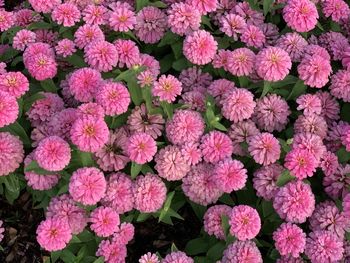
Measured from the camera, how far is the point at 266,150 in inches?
108

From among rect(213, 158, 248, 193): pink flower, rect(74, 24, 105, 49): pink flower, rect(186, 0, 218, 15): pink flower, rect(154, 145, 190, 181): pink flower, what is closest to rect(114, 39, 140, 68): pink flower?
rect(74, 24, 105, 49): pink flower

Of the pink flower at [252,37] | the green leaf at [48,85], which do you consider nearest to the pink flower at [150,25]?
the pink flower at [252,37]

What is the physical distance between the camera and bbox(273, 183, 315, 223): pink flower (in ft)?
8.56

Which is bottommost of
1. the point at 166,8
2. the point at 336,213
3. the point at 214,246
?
the point at 214,246

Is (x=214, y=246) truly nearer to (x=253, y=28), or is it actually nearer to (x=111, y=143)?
(x=111, y=143)

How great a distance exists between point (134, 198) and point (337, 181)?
109 centimetres

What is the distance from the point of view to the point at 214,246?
2.76m

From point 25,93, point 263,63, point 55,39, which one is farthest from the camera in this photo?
point 55,39

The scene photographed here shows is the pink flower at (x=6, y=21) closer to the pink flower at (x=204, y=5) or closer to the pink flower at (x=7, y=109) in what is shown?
the pink flower at (x=7, y=109)

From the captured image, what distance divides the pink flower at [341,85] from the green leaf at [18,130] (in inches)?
69.8

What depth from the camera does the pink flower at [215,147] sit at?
2770 mm

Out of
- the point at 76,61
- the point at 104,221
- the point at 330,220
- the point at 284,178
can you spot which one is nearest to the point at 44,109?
the point at 76,61

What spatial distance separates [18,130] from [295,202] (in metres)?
1.53

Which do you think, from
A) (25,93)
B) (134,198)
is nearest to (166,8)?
(25,93)
